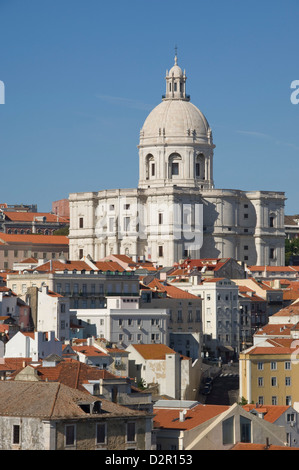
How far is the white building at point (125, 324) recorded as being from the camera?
3209 inches

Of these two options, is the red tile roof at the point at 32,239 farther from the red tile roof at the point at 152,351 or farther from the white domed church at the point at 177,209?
the red tile roof at the point at 152,351

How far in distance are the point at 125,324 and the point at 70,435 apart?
46753mm

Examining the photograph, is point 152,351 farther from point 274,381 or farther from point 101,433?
point 101,433

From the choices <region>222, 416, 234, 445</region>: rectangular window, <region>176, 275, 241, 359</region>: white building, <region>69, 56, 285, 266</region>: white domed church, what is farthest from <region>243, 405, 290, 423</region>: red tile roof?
<region>69, 56, 285, 266</region>: white domed church

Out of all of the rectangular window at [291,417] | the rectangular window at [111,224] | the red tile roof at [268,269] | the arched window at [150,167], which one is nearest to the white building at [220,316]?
the red tile roof at [268,269]

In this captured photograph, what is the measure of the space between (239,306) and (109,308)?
48.4 feet

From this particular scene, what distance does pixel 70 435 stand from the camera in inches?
1390

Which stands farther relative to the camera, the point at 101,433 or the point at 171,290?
the point at 171,290

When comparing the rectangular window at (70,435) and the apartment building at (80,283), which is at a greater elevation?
the apartment building at (80,283)

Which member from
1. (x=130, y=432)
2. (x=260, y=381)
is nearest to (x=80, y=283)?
(x=260, y=381)

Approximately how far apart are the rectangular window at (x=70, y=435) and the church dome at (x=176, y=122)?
116m

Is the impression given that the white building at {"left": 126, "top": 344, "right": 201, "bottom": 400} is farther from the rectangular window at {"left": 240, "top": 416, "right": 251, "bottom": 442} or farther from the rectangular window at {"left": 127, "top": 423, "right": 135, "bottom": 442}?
the rectangular window at {"left": 127, "top": 423, "right": 135, "bottom": 442}

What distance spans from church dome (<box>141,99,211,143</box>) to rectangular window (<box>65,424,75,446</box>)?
116366mm

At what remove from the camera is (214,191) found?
485ft
